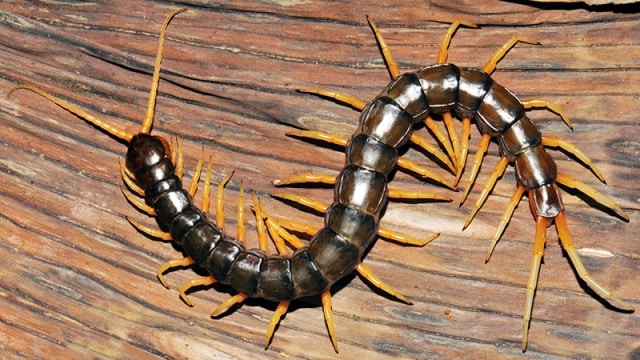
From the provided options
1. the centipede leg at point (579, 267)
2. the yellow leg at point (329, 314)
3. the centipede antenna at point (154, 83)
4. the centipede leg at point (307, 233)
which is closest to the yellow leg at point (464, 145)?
the centipede leg at point (307, 233)

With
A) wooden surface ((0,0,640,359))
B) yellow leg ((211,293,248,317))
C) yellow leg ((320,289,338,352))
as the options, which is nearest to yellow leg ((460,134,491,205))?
wooden surface ((0,0,640,359))

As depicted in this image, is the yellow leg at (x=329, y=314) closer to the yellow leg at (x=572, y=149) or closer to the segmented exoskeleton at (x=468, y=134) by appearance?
the segmented exoskeleton at (x=468, y=134)

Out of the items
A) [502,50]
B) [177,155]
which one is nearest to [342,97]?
[502,50]

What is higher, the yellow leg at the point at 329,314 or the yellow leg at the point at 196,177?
the yellow leg at the point at 196,177

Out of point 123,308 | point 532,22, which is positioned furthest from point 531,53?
point 123,308

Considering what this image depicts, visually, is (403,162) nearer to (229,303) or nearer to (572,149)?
(572,149)

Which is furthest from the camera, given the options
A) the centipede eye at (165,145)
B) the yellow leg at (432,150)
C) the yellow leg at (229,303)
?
the centipede eye at (165,145)

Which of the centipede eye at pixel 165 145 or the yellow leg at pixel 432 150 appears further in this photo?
the centipede eye at pixel 165 145

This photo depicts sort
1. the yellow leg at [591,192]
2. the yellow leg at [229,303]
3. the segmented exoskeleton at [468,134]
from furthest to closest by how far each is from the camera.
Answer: the yellow leg at [229,303], the segmented exoskeleton at [468,134], the yellow leg at [591,192]
